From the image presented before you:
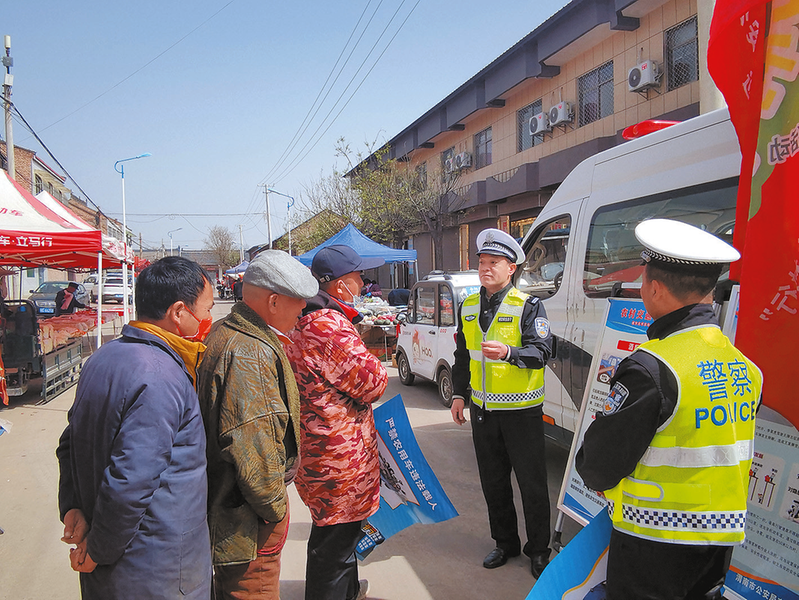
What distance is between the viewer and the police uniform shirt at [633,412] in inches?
63.1

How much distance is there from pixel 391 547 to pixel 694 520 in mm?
2635

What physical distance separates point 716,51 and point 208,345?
A: 8.33 ft

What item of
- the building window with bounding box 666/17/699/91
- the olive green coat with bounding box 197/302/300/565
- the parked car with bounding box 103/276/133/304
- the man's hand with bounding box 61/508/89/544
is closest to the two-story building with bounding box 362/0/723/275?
the building window with bounding box 666/17/699/91

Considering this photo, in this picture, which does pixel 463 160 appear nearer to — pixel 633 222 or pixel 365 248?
pixel 365 248

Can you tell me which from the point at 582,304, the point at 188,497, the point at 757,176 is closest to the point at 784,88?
the point at 757,176

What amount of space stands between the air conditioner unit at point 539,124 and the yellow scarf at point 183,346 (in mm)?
16433

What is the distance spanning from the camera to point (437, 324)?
7.77m

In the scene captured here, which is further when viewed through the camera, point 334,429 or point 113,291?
point 113,291

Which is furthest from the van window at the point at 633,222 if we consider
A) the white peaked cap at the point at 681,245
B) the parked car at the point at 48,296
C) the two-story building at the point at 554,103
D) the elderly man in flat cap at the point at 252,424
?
the parked car at the point at 48,296

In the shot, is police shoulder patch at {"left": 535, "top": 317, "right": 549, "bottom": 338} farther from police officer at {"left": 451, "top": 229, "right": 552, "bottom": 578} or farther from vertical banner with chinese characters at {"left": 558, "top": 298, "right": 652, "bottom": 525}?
vertical banner with chinese characters at {"left": 558, "top": 298, "right": 652, "bottom": 525}

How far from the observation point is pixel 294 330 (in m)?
2.56

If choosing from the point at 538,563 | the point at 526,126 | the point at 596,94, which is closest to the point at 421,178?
the point at 526,126

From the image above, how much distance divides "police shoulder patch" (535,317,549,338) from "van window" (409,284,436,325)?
4.53m

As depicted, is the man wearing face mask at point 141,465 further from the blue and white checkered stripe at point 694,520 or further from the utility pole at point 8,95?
the utility pole at point 8,95
